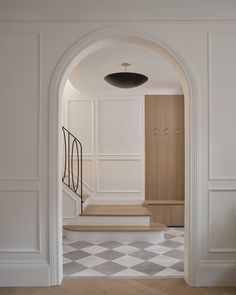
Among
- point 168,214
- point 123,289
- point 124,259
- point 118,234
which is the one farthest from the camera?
point 168,214

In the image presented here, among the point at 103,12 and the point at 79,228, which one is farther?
the point at 79,228

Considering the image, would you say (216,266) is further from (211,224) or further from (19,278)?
(19,278)

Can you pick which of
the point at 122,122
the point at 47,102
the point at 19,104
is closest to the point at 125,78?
the point at 47,102

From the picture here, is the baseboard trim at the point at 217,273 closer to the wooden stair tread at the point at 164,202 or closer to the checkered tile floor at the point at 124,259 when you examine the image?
the checkered tile floor at the point at 124,259

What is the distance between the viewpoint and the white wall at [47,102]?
9.49 feet

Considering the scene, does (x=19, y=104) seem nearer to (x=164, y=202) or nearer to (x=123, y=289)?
(x=123, y=289)

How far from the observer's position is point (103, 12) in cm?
290

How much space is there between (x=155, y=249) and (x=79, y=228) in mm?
1290

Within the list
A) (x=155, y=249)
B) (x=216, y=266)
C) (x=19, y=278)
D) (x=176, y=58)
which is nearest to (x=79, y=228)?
(x=155, y=249)

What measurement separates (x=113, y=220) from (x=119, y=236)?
0.33m

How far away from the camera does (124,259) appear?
12.1ft

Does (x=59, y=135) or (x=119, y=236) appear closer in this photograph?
(x=59, y=135)

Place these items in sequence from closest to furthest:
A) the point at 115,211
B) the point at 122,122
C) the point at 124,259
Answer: the point at 124,259, the point at 115,211, the point at 122,122

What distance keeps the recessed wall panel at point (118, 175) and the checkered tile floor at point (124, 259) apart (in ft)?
5.70
